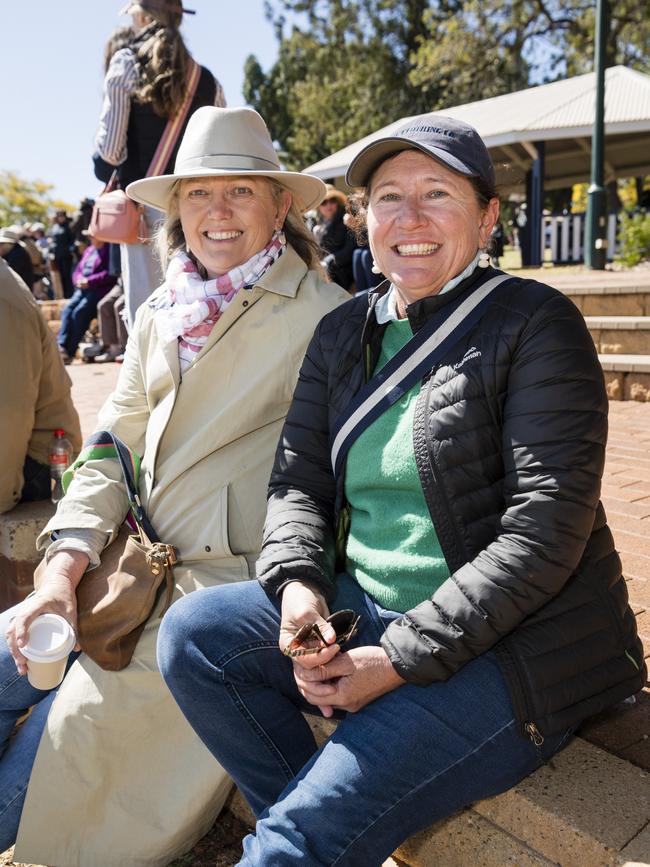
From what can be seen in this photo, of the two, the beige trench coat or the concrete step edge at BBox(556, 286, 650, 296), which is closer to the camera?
the beige trench coat

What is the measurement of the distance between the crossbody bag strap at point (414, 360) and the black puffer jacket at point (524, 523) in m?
0.03

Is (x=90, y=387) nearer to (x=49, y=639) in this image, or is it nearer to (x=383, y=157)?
(x=49, y=639)

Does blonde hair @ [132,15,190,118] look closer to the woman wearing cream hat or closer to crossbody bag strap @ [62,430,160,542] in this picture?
the woman wearing cream hat

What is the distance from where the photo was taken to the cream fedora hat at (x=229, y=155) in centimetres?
257

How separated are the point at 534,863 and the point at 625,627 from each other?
1.69ft

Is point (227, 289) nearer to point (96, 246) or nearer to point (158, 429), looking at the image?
point (158, 429)

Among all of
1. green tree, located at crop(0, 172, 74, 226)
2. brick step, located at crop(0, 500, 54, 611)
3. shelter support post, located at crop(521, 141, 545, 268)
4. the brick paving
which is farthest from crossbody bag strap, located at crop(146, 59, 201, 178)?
green tree, located at crop(0, 172, 74, 226)

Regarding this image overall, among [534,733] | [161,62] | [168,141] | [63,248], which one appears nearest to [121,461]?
[534,733]

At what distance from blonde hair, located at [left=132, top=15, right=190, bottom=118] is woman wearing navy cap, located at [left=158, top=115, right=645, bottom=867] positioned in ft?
7.68

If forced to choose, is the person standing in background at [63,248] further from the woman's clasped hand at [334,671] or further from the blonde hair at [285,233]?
the woman's clasped hand at [334,671]

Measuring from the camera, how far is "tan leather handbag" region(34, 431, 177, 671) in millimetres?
2223

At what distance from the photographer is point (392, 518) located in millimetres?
1876

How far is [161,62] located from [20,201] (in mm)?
67530

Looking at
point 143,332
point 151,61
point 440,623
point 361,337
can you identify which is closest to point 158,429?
point 143,332
